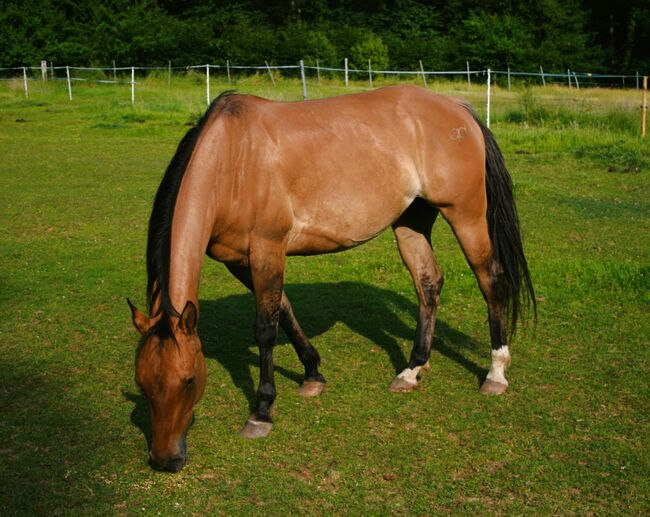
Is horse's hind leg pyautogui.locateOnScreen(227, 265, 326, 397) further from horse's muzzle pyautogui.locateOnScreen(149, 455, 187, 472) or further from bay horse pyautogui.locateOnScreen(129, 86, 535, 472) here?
horse's muzzle pyautogui.locateOnScreen(149, 455, 187, 472)

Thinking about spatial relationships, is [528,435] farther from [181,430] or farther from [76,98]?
[76,98]

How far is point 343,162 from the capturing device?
4996 millimetres

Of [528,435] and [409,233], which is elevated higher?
[409,233]

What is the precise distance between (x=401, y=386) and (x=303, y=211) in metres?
1.50

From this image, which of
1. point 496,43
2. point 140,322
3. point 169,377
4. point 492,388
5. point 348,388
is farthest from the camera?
point 496,43

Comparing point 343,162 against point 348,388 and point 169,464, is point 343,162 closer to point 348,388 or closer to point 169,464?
point 348,388

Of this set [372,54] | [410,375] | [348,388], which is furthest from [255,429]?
[372,54]

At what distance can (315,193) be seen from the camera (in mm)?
4867

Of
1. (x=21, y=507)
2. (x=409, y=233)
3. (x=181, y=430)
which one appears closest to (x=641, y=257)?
(x=409, y=233)

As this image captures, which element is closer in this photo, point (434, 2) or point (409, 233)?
point (409, 233)

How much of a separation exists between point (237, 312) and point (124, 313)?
1.06 m

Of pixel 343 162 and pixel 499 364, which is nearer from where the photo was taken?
pixel 343 162

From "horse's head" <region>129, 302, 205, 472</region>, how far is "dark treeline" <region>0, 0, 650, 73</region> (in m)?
39.6

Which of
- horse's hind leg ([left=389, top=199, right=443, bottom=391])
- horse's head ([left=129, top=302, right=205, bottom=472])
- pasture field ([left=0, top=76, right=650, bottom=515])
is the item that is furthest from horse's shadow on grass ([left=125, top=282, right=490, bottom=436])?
horse's head ([left=129, top=302, right=205, bottom=472])
